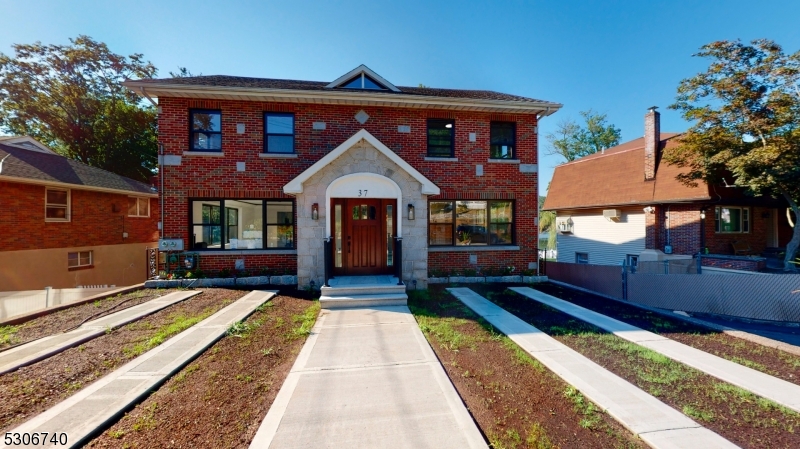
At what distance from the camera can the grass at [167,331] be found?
4.49m

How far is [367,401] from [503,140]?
30.9 ft

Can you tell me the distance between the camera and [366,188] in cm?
812

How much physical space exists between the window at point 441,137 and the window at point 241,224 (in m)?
5.14

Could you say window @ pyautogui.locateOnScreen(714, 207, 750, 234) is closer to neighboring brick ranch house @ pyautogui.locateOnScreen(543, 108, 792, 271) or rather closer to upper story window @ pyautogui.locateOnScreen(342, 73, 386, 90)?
neighboring brick ranch house @ pyautogui.locateOnScreen(543, 108, 792, 271)

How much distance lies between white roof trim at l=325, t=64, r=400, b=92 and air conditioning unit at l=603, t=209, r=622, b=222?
1266 cm

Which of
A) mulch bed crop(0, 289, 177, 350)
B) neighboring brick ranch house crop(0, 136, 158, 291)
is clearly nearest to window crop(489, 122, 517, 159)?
mulch bed crop(0, 289, 177, 350)

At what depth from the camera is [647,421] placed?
2.93 metres

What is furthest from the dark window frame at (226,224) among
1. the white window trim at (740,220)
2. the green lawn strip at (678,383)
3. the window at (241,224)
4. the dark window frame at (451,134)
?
the white window trim at (740,220)

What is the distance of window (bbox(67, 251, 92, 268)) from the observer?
12596mm

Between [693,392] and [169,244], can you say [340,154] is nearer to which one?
[169,244]

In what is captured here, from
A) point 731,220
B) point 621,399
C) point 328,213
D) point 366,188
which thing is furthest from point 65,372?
point 731,220

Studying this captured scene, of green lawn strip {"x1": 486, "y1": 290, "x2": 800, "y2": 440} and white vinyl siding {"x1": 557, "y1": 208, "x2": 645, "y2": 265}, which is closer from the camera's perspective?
green lawn strip {"x1": 486, "y1": 290, "x2": 800, "y2": 440}

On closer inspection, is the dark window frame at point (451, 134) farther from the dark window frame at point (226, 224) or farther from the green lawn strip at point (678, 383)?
the green lawn strip at point (678, 383)

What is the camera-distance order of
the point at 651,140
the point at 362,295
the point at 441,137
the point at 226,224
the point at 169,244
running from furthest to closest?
the point at 651,140 → the point at 441,137 → the point at 226,224 → the point at 169,244 → the point at 362,295
